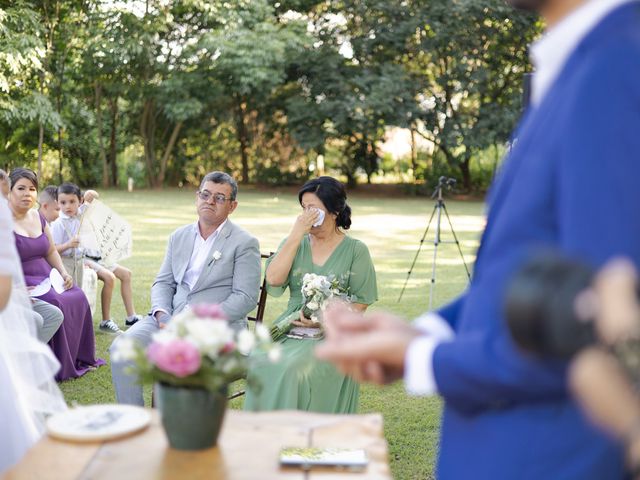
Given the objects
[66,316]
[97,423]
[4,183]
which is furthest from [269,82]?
[97,423]

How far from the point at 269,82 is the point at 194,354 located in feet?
86.6

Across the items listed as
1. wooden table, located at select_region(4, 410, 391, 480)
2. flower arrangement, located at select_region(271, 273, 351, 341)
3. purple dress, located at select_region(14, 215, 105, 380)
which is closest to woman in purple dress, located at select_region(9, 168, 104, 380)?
purple dress, located at select_region(14, 215, 105, 380)

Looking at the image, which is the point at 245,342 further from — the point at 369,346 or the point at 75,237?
the point at 75,237

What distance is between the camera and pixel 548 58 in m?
1.16

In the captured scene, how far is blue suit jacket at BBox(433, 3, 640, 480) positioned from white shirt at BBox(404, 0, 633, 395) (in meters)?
0.02

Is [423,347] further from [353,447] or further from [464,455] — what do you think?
[353,447]

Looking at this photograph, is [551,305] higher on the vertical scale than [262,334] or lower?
higher

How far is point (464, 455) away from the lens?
1.27m

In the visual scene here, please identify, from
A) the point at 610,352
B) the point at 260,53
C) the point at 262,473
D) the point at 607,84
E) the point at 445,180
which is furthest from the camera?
the point at 260,53

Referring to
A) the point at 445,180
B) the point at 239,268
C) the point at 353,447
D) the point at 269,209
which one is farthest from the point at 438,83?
the point at 353,447

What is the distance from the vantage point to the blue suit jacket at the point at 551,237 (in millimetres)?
968

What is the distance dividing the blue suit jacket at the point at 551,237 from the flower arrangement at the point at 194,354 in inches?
28.1

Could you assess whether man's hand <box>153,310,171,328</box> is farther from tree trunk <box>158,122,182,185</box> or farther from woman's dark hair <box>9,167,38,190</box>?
tree trunk <box>158,122,182,185</box>

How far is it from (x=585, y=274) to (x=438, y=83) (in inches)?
1073
